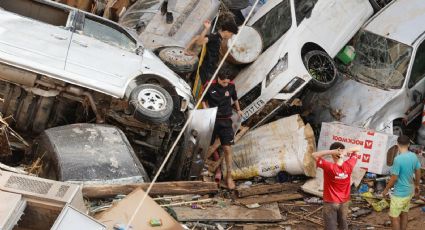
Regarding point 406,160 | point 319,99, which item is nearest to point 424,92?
point 319,99

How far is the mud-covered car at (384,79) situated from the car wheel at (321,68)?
485mm

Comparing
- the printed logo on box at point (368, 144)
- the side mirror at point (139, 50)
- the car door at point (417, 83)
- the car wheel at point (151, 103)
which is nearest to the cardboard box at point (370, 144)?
the printed logo on box at point (368, 144)

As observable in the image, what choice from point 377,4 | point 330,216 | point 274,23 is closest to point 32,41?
point 330,216

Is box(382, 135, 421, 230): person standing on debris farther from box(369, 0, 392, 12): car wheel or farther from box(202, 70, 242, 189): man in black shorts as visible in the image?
box(369, 0, 392, 12): car wheel

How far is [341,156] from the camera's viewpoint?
7.40 metres

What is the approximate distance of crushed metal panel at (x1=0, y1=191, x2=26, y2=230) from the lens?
568 cm

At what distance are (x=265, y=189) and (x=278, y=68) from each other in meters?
2.40

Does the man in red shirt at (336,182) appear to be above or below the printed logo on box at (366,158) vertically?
below

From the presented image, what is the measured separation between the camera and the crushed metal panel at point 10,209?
5676 millimetres

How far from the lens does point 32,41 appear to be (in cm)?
865

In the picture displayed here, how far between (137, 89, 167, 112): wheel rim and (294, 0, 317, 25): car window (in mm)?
3881

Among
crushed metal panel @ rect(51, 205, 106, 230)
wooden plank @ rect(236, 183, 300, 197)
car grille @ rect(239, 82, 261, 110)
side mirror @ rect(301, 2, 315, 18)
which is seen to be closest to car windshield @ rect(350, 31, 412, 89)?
side mirror @ rect(301, 2, 315, 18)

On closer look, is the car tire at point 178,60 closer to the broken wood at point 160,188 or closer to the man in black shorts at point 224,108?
the man in black shorts at point 224,108

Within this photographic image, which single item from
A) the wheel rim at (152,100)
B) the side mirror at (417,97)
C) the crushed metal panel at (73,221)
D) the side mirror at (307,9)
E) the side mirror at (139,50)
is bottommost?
the crushed metal panel at (73,221)
